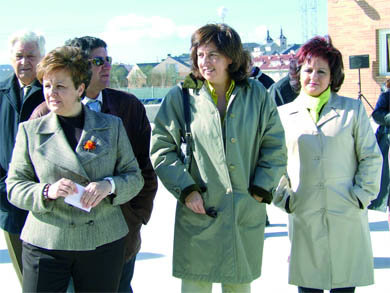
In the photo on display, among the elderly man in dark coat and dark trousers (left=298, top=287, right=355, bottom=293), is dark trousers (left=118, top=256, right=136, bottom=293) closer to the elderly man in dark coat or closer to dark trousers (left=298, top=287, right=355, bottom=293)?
the elderly man in dark coat

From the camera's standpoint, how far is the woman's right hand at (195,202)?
9.76 feet

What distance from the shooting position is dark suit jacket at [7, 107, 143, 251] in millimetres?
2541

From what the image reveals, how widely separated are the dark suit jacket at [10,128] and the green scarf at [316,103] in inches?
67.8

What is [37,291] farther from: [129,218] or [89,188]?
[129,218]

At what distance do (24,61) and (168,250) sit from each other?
2877mm

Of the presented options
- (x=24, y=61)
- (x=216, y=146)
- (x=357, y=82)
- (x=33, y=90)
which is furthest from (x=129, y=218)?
(x=357, y=82)

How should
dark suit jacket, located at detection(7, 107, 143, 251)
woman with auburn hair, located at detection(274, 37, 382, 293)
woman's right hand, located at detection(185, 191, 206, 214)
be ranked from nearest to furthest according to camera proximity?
dark suit jacket, located at detection(7, 107, 143, 251)
woman's right hand, located at detection(185, 191, 206, 214)
woman with auburn hair, located at detection(274, 37, 382, 293)

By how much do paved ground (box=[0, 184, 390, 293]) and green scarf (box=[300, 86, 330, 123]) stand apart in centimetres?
166

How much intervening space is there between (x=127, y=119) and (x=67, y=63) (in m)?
0.63

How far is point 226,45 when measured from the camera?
121 inches

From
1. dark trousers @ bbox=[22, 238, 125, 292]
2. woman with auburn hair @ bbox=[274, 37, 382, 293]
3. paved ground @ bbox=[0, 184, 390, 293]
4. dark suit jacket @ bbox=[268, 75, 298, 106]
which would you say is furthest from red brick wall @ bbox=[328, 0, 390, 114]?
dark trousers @ bbox=[22, 238, 125, 292]

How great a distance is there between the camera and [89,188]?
251cm

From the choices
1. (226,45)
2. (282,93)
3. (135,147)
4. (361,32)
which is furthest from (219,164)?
(361,32)

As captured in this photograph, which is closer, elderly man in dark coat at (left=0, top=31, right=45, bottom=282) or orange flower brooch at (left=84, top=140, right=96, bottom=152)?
orange flower brooch at (left=84, top=140, right=96, bottom=152)
